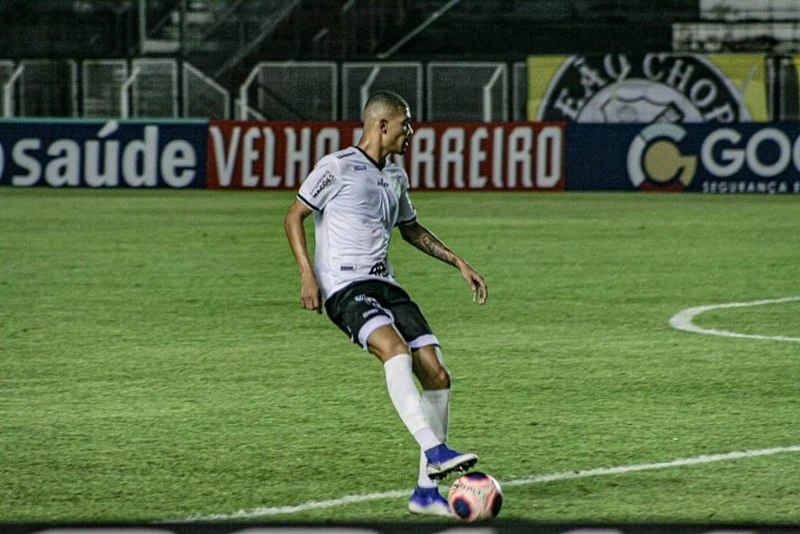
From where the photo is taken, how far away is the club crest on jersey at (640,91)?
30.6 m

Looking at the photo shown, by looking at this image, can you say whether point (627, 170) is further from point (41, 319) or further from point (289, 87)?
point (41, 319)

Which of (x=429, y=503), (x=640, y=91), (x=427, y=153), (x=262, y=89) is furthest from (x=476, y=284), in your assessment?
(x=262, y=89)

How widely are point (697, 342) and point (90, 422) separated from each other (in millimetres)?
4673

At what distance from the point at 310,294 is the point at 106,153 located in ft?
74.3

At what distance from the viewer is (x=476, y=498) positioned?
5.99m

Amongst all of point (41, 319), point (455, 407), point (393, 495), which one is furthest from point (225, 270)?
point (393, 495)

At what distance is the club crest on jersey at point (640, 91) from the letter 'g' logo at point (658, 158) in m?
2.62

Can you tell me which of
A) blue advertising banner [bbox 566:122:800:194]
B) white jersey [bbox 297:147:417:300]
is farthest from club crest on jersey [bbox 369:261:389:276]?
blue advertising banner [bbox 566:122:800:194]

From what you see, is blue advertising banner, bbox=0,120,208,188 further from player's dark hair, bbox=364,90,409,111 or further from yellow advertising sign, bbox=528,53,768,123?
player's dark hair, bbox=364,90,409,111

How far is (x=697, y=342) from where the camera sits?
11.3 metres

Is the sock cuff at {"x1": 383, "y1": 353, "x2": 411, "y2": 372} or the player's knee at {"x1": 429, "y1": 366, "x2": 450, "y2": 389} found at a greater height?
the sock cuff at {"x1": 383, "y1": 353, "x2": 411, "y2": 372}

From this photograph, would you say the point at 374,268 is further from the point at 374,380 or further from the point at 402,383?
the point at 374,380

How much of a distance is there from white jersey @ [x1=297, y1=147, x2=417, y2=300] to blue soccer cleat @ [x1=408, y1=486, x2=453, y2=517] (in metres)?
0.89

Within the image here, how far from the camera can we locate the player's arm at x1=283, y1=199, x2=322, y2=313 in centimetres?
643
